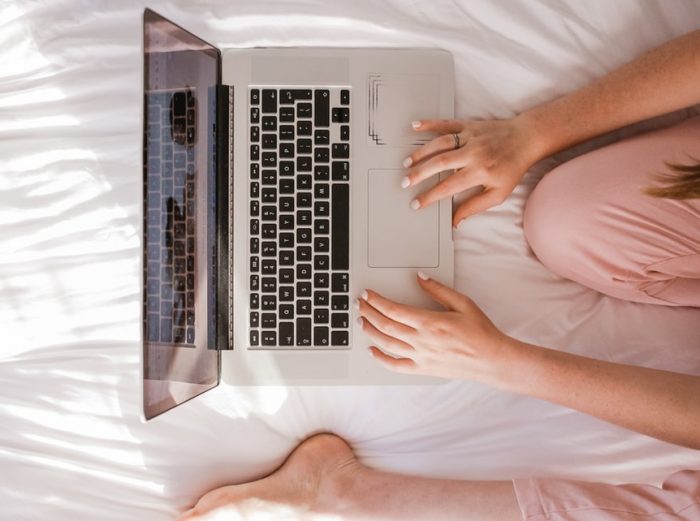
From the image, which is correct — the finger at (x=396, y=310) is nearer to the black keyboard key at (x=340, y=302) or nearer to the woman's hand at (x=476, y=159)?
the black keyboard key at (x=340, y=302)

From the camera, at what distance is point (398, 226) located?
3.05 ft

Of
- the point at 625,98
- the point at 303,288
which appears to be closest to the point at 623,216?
the point at 625,98

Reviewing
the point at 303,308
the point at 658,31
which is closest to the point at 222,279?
the point at 303,308

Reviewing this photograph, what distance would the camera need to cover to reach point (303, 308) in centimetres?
93

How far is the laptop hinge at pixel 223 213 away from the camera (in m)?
0.90

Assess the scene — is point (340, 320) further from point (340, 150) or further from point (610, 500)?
point (610, 500)

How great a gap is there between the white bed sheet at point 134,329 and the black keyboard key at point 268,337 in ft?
0.42

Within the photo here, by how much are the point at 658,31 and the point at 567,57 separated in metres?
0.15

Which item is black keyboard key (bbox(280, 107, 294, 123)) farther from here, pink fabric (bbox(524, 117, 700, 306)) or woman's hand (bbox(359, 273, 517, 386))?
pink fabric (bbox(524, 117, 700, 306))

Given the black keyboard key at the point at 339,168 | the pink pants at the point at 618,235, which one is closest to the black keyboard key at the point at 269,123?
the black keyboard key at the point at 339,168

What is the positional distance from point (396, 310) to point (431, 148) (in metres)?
0.25

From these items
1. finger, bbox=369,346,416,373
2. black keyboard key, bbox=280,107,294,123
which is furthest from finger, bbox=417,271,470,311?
black keyboard key, bbox=280,107,294,123

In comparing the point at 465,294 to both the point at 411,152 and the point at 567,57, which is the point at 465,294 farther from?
the point at 567,57

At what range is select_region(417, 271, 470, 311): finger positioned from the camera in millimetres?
914
